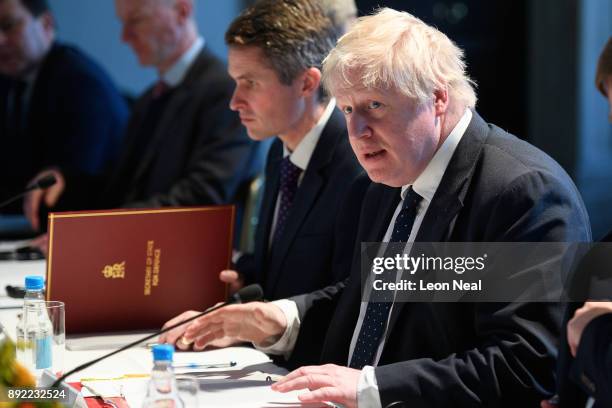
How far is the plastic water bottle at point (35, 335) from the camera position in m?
2.12

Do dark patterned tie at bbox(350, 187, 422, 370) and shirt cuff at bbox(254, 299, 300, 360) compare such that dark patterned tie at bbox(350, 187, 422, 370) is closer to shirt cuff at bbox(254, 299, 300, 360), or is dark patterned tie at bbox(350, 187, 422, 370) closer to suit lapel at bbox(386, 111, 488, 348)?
suit lapel at bbox(386, 111, 488, 348)

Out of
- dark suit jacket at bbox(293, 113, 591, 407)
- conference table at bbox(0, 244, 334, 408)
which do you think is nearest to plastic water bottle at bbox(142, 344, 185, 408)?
conference table at bbox(0, 244, 334, 408)

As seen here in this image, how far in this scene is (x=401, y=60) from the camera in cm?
200

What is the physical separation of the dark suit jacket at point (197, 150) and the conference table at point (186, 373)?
131 cm

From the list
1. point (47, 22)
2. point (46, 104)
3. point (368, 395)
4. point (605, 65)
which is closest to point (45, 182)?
point (368, 395)

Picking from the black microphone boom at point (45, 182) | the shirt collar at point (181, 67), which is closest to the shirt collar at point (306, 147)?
the black microphone boom at point (45, 182)

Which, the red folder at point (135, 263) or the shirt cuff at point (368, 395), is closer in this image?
the shirt cuff at point (368, 395)

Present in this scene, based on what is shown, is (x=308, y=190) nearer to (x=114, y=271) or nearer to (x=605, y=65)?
(x=114, y=271)

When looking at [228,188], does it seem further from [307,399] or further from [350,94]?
[307,399]

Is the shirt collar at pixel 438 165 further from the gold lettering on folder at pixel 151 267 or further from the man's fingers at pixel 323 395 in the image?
the gold lettering on folder at pixel 151 267

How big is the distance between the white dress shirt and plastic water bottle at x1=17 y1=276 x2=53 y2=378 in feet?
1.58

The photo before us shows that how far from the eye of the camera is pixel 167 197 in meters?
3.80

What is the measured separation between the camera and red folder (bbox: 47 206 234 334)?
242cm

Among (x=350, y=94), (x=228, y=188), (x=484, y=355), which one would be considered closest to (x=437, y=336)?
(x=484, y=355)
